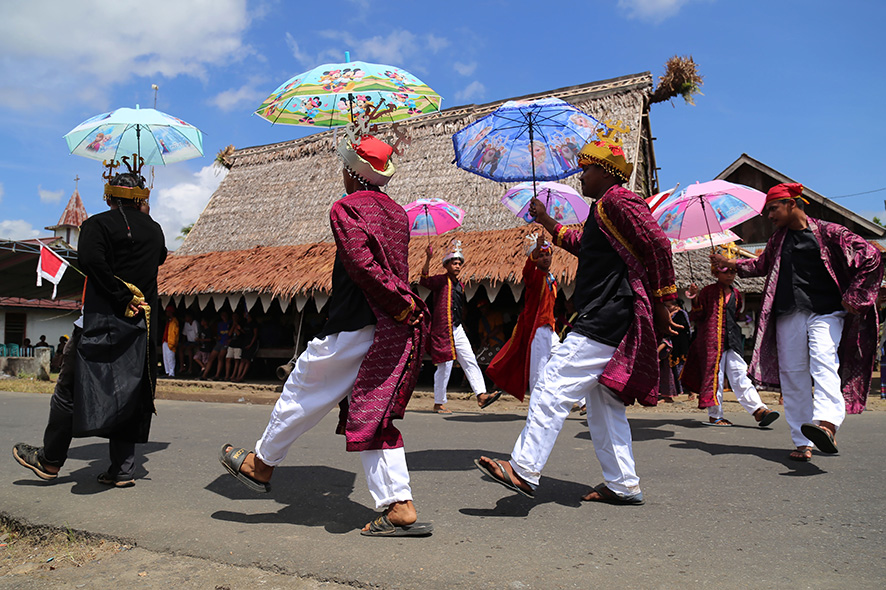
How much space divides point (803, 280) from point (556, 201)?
3.41m

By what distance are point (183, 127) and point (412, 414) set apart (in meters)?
4.05

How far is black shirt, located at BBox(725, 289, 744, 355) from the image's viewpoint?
6918 millimetres

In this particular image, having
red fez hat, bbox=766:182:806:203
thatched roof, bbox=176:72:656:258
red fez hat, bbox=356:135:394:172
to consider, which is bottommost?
red fez hat, bbox=356:135:394:172

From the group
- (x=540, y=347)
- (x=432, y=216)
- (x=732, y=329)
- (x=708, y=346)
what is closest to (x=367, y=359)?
(x=540, y=347)

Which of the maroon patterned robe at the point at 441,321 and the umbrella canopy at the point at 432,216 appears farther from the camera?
the umbrella canopy at the point at 432,216

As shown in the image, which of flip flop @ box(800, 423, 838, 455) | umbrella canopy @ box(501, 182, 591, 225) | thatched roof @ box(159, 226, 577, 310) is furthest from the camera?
thatched roof @ box(159, 226, 577, 310)

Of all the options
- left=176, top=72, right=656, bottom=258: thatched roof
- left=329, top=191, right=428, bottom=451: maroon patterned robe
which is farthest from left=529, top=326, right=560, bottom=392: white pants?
left=176, top=72, right=656, bottom=258: thatched roof

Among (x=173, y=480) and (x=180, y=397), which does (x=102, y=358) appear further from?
(x=180, y=397)

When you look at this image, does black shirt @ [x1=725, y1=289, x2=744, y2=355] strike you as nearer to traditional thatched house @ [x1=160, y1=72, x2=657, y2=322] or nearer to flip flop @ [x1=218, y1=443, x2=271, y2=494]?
traditional thatched house @ [x1=160, y1=72, x2=657, y2=322]

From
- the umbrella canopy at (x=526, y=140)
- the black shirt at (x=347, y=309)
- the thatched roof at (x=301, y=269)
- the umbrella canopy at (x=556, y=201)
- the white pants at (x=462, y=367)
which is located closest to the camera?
the black shirt at (x=347, y=309)

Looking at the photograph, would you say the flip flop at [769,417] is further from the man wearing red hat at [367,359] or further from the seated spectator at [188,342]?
the seated spectator at [188,342]

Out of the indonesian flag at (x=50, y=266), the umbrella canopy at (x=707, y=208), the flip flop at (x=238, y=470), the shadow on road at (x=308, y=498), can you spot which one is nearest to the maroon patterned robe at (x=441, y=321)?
the umbrella canopy at (x=707, y=208)

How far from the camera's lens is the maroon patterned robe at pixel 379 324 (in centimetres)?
304

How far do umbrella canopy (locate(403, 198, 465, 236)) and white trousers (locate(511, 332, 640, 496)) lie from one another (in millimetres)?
6050
